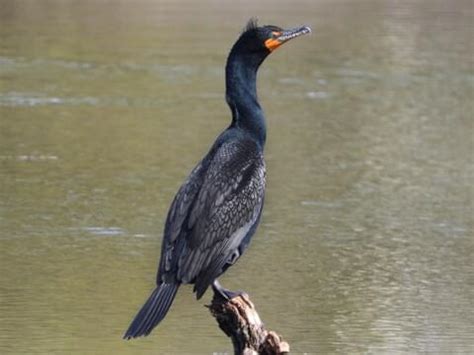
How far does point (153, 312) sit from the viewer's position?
6449mm

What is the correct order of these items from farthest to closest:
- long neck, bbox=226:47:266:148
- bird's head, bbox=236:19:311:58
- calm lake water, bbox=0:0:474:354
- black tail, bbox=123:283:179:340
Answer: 1. calm lake water, bbox=0:0:474:354
2. bird's head, bbox=236:19:311:58
3. long neck, bbox=226:47:266:148
4. black tail, bbox=123:283:179:340

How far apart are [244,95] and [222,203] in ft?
2.20

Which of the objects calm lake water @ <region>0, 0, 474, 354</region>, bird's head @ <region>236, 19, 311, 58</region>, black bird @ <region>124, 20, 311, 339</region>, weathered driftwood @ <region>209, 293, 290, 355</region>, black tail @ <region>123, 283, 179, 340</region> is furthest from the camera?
calm lake water @ <region>0, 0, 474, 354</region>

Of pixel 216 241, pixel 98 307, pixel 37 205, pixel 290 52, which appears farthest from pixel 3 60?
pixel 216 241

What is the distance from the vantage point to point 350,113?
16.1 m

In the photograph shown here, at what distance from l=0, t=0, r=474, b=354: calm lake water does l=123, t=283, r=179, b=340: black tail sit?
195 cm

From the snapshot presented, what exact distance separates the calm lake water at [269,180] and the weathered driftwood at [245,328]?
72.1 inches

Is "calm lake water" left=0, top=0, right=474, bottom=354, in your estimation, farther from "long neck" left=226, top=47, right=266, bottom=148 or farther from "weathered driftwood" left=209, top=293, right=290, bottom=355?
"weathered driftwood" left=209, top=293, right=290, bottom=355

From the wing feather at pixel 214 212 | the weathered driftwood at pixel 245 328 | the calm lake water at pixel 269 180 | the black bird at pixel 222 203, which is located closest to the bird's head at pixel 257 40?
the black bird at pixel 222 203

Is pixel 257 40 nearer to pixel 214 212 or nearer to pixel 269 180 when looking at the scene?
pixel 214 212

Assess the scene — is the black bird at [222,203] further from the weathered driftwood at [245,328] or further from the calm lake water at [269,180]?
the calm lake water at [269,180]

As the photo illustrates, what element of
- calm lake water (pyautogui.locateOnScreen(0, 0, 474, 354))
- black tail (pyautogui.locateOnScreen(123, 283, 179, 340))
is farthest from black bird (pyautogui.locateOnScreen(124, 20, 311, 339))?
calm lake water (pyautogui.locateOnScreen(0, 0, 474, 354))

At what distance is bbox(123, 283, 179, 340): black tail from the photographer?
6.39m

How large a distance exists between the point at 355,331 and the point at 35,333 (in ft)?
5.91
